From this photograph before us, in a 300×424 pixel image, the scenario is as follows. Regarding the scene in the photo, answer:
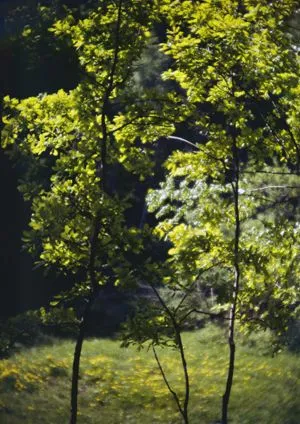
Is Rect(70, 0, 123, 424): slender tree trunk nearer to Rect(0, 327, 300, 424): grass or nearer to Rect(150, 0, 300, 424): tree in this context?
Rect(150, 0, 300, 424): tree

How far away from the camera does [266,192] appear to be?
12680mm

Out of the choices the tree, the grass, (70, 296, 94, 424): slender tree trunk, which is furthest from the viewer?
the grass

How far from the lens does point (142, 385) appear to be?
44.4 feet

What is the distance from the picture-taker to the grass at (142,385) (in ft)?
37.7

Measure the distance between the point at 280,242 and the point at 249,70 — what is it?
1.69 m

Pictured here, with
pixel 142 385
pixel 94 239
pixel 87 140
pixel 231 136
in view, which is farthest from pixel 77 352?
pixel 142 385

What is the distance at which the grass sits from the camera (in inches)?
452

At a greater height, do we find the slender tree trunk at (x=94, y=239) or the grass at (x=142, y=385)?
the slender tree trunk at (x=94, y=239)

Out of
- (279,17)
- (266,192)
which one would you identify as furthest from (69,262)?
(266,192)


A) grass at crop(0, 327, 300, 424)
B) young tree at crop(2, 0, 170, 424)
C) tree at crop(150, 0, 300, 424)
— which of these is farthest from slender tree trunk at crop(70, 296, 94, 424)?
grass at crop(0, 327, 300, 424)

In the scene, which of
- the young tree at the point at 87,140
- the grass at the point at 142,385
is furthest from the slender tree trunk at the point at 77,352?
the grass at the point at 142,385

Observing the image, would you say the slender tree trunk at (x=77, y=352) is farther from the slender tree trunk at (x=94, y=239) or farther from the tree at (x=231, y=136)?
the tree at (x=231, y=136)

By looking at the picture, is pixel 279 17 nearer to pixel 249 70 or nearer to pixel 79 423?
pixel 249 70

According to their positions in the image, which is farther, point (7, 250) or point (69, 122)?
point (7, 250)
